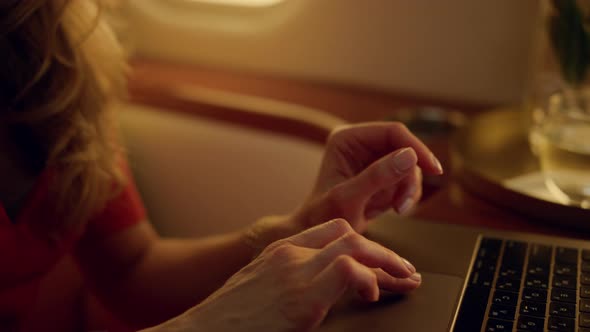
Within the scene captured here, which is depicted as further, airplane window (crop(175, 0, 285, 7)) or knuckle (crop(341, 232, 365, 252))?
airplane window (crop(175, 0, 285, 7))

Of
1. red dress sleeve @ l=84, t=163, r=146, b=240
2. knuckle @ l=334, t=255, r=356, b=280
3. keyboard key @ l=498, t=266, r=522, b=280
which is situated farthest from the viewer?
red dress sleeve @ l=84, t=163, r=146, b=240

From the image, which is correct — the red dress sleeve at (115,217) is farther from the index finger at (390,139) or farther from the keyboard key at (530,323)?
the keyboard key at (530,323)

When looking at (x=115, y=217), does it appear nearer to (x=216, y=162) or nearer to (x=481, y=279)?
(x=216, y=162)

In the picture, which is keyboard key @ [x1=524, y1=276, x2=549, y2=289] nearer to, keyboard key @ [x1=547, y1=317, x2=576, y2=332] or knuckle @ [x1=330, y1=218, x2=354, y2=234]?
keyboard key @ [x1=547, y1=317, x2=576, y2=332]

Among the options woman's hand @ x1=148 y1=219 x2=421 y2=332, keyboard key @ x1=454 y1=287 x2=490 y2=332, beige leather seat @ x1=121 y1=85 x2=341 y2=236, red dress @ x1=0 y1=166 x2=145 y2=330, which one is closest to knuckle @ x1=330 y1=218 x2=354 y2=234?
woman's hand @ x1=148 y1=219 x2=421 y2=332

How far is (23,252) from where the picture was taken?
0.77m

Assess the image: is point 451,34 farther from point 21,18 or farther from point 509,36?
point 21,18

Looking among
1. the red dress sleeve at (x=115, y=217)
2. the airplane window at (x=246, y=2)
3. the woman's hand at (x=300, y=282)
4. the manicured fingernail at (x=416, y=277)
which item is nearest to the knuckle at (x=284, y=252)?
the woman's hand at (x=300, y=282)

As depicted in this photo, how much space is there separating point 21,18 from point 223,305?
1.39 ft

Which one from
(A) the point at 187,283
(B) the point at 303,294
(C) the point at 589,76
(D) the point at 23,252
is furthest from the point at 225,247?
(C) the point at 589,76

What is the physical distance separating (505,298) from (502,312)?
2 cm

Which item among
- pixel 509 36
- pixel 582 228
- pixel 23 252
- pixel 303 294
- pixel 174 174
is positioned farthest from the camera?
pixel 174 174

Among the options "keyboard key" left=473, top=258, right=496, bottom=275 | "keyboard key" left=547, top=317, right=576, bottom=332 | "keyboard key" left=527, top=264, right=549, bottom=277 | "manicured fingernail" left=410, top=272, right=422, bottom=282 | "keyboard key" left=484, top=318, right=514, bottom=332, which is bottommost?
"keyboard key" left=473, top=258, right=496, bottom=275

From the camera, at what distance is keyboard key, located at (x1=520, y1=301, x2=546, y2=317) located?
512 millimetres
